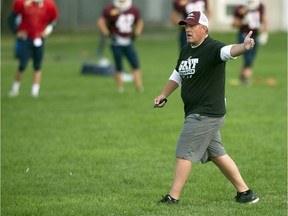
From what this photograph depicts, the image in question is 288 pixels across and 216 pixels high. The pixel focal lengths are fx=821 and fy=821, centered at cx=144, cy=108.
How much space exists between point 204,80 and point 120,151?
3.52 meters

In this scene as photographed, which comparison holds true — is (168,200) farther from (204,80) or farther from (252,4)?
(252,4)

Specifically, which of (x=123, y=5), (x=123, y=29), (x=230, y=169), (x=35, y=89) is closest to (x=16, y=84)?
(x=35, y=89)

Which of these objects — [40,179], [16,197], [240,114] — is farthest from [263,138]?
[16,197]

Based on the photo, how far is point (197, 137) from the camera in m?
7.87

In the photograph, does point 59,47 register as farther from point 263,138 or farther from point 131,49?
point 263,138

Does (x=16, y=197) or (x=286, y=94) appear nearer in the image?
(x=16, y=197)

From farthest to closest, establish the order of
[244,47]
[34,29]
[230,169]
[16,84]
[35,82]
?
[16,84] < [35,82] < [34,29] < [230,169] < [244,47]

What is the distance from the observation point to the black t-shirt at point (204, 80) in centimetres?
786

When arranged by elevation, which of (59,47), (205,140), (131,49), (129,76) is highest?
(205,140)

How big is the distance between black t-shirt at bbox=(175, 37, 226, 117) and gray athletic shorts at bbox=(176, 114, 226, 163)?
7 cm

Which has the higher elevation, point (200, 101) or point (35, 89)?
point (200, 101)

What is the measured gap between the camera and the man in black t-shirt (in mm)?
7848

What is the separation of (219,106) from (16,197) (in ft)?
7.74

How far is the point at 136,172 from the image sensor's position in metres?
9.84
